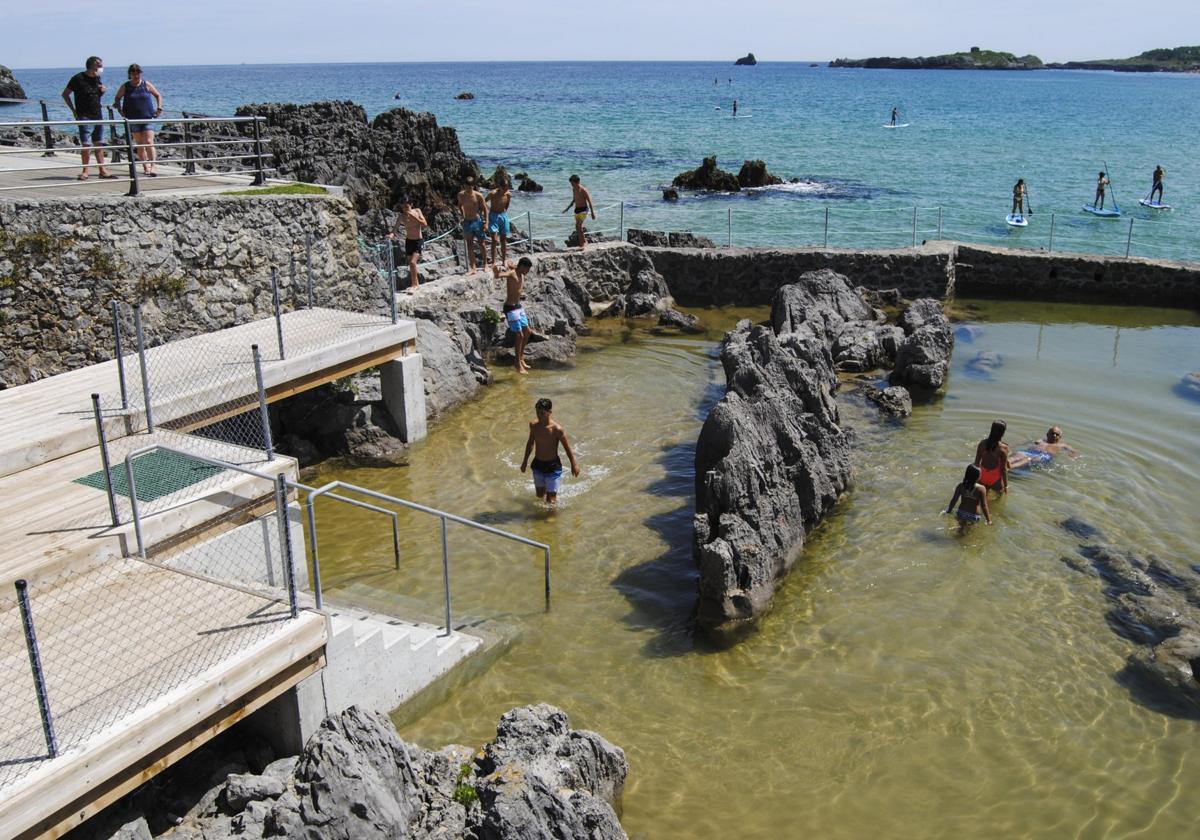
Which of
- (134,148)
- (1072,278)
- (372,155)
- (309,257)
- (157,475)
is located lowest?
(1072,278)

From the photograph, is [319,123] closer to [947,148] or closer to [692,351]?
[692,351]

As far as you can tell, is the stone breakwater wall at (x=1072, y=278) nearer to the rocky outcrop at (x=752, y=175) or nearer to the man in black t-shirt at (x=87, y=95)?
the man in black t-shirt at (x=87, y=95)

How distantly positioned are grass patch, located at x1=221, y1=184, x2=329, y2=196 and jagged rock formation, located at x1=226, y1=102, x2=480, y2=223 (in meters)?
17.3

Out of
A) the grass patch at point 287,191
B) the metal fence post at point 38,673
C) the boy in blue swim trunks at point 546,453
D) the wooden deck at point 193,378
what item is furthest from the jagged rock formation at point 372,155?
→ the metal fence post at point 38,673

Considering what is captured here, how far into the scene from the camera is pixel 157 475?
9.52 meters

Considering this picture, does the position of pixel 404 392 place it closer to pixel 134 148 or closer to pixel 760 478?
pixel 134 148

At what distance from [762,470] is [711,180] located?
131 feet

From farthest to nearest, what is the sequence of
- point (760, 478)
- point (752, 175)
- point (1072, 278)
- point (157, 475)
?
point (752, 175) → point (1072, 278) → point (760, 478) → point (157, 475)

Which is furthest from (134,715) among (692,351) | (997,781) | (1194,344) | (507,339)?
(1194,344)

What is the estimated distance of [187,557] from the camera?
8859mm

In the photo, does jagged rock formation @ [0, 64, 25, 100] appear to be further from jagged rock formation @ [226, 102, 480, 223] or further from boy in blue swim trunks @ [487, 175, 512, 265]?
boy in blue swim trunks @ [487, 175, 512, 265]

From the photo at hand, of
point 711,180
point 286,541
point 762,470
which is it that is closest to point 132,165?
point 286,541

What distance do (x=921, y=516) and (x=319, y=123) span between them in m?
40.4

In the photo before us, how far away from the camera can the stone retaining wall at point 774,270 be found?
2520 cm
